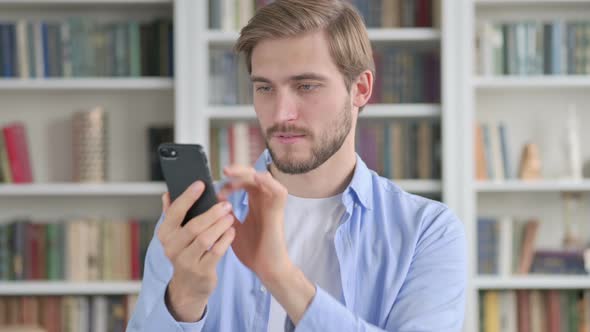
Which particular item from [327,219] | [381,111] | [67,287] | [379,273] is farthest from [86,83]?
[379,273]

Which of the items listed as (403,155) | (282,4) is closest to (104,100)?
(403,155)

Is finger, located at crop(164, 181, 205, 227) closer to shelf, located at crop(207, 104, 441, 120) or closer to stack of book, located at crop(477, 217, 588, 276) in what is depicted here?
shelf, located at crop(207, 104, 441, 120)

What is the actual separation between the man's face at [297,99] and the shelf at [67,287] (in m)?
1.95

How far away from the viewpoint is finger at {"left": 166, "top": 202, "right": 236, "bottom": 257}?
950 millimetres

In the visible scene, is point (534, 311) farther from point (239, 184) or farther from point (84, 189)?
point (239, 184)

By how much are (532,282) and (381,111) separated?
85 cm

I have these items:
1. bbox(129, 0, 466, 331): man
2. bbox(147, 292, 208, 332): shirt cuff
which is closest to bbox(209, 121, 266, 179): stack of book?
bbox(129, 0, 466, 331): man

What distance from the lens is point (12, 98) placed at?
3260mm

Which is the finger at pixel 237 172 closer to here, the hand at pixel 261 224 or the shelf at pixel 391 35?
the hand at pixel 261 224

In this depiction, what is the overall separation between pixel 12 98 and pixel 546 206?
85.5 inches

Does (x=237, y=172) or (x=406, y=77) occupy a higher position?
(x=406, y=77)

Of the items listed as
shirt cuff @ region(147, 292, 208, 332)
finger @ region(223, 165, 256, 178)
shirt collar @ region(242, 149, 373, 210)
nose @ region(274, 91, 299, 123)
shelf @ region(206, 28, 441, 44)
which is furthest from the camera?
shelf @ region(206, 28, 441, 44)

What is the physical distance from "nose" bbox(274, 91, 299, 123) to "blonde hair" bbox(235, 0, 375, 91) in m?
0.10

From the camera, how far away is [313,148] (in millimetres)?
1232
